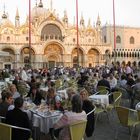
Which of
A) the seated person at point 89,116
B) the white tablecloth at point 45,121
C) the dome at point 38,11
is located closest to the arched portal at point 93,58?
the dome at point 38,11

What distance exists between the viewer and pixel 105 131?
8.37m

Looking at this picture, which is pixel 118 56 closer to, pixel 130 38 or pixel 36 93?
pixel 130 38

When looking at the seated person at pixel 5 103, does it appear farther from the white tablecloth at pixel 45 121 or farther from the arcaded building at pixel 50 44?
the arcaded building at pixel 50 44

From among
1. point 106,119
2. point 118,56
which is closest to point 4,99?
point 106,119

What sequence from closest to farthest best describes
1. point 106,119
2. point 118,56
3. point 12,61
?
point 106,119, point 12,61, point 118,56

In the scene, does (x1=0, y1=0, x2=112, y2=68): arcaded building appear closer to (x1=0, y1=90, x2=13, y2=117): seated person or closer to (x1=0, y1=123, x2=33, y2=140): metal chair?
(x1=0, y1=90, x2=13, y2=117): seated person

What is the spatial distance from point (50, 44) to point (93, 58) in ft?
26.6

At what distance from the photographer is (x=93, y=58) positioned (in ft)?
180

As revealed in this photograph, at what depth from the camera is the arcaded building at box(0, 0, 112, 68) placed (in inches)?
1954

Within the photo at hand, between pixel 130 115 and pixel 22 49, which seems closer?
pixel 130 115

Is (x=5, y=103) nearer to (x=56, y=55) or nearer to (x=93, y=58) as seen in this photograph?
(x=56, y=55)

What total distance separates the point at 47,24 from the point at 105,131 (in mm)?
45289

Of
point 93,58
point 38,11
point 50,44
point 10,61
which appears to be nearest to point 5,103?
point 10,61

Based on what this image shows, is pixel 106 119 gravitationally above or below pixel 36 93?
below
